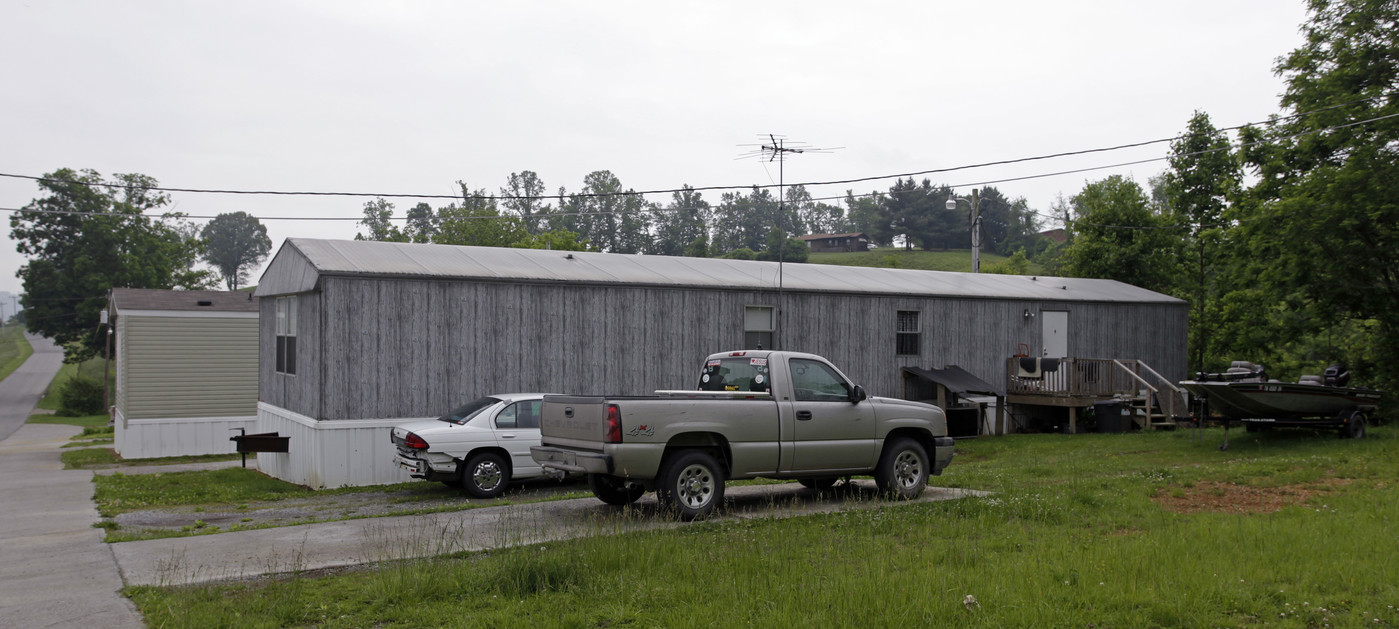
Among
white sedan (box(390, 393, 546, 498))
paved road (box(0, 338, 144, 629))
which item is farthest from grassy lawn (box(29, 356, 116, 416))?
white sedan (box(390, 393, 546, 498))

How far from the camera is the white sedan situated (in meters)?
13.5

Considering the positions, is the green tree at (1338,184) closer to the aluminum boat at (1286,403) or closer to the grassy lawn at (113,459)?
the aluminum boat at (1286,403)

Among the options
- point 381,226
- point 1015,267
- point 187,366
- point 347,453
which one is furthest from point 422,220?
point 347,453

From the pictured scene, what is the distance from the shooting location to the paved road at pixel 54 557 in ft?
22.6

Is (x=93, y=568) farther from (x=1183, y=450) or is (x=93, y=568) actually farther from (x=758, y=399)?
(x=1183, y=450)

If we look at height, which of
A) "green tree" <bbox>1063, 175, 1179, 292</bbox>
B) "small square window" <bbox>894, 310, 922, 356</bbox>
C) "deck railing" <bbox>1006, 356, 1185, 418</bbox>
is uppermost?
"green tree" <bbox>1063, 175, 1179, 292</bbox>

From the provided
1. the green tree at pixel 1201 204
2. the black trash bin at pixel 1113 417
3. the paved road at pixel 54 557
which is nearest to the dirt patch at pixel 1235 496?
the paved road at pixel 54 557

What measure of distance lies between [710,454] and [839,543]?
2.43 metres

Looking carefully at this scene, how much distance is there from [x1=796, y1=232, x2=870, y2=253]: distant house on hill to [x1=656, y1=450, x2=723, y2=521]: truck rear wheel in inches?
3531

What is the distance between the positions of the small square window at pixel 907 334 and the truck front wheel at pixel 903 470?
11.2 m

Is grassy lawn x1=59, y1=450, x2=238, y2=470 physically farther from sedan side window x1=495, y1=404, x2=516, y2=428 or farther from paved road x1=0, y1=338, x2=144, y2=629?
sedan side window x1=495, y1=404, x2=516, y2=428

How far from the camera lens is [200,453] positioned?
2502 cm

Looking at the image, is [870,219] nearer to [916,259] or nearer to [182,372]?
[916,259]

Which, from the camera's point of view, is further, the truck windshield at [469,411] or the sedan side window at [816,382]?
the truck windshield at [469,411]
